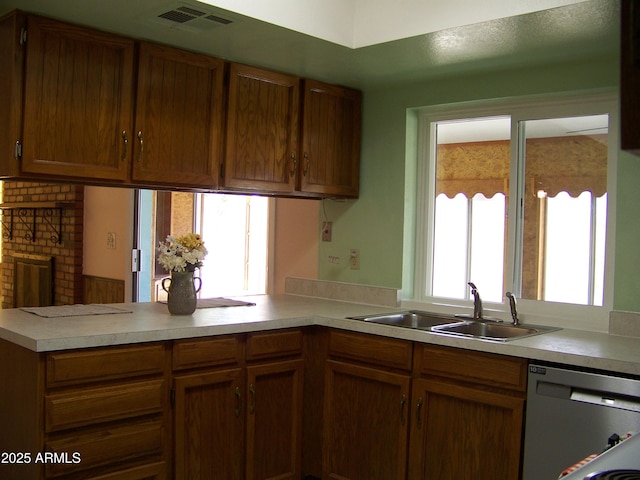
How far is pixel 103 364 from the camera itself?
2.36 metres

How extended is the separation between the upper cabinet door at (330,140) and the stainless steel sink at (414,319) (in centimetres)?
81

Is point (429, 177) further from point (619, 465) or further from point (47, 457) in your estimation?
point (619, 465)

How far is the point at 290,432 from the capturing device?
10.1 ft

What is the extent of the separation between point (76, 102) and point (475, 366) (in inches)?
77.0

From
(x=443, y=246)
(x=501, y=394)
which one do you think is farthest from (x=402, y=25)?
(x=501, y=394)

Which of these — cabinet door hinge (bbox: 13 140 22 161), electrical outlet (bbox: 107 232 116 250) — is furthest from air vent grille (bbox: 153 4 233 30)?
electrical outlet (bbox: 107 232 116 250)

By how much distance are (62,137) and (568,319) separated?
2.38m

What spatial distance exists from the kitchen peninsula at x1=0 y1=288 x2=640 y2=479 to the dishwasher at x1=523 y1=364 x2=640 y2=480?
5 cm

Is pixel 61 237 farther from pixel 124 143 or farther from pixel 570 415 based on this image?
pixel 570 415

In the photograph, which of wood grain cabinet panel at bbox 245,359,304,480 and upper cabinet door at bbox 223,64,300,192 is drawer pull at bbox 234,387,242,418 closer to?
wood grain cabinet panel at bbox 245,359,304,480

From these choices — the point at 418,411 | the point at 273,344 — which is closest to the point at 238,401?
the point at 273,344

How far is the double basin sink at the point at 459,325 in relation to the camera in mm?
2906

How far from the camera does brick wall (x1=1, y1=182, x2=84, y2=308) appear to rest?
534 cm

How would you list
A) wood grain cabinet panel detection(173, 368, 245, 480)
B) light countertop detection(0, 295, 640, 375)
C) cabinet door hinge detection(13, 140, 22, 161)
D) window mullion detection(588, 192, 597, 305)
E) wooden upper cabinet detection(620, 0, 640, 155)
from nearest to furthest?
wooden upper cabinet detection(620, 0, 640, 155) < light countertop detection(0, 295, 640, 375) < cabinet door hinge detection(13, 140, 22, 161) < wood grain cabinet panel detection(173, 368, 245, 480) < window mullion detection(588, 192, 597, 305)
